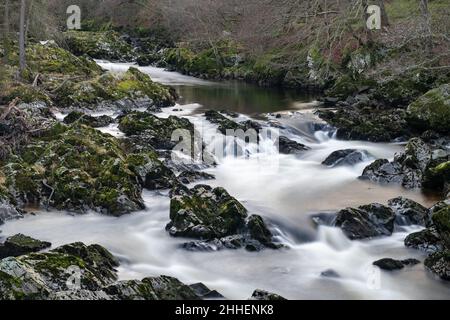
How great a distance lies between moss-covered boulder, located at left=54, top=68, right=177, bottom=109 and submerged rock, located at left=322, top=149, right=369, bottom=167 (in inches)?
429

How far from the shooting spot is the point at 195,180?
1591cm

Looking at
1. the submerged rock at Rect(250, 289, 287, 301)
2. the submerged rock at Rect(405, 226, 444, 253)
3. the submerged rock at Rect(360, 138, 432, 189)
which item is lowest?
the submerged rock at Rect(250, 289, 287, 301)

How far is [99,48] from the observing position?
43594 millimetres

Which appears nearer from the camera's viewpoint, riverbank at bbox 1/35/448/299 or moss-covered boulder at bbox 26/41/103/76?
riverbank at bbox 1/35/448/299

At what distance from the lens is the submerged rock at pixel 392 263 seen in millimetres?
10578

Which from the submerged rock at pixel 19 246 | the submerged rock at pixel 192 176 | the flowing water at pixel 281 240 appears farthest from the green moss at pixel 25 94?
the submerged rock at pixel 19 246

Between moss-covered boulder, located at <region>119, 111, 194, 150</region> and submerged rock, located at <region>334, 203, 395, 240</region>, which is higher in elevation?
moss-covered boulder, located at <region>119, 111, 194, 150</region>

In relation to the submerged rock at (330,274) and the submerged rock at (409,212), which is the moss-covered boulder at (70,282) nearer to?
the submerged rock at (330,274)

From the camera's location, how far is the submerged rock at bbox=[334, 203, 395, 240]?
12086 millimetres

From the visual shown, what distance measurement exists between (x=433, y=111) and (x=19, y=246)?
48.3 ft

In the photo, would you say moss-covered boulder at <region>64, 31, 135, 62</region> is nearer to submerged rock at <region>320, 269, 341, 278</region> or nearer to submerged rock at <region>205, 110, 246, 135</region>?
submerged rock at <region>205, 110, 246, 135</region>

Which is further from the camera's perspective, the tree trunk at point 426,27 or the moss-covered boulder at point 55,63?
the moss-covered boulder at point 55,63

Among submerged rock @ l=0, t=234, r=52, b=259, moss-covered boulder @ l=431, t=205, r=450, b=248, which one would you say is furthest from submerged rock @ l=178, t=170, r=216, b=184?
moss-covered boulder @ l=431, t=205, r=450, b=248

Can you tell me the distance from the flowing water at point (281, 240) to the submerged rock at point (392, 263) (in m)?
0.14
